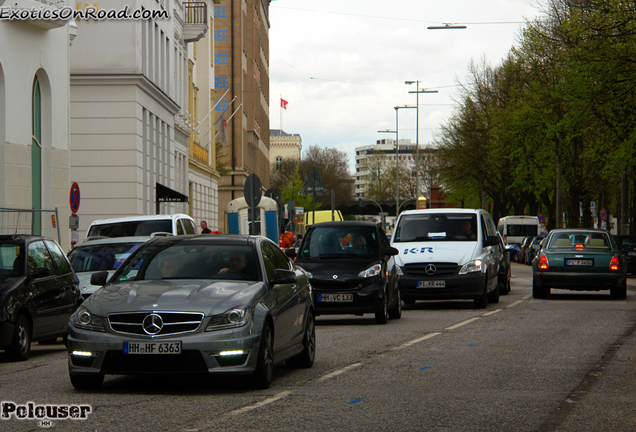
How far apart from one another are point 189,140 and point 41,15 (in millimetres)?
27225

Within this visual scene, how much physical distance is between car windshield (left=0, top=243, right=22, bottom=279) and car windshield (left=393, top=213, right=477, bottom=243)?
32.4ft

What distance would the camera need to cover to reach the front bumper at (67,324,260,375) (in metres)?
8.33

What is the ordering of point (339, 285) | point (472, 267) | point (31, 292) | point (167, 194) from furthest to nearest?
point (167, 194) → point (472, 267) → point (339, 285) → point (31, 292)

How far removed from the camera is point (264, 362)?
28.7ft

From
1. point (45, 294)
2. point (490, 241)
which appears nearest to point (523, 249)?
point (490, 241)

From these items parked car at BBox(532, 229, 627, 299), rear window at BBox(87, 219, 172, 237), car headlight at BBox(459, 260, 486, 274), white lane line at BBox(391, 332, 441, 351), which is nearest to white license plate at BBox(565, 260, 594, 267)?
parked car at BBox(532, 229, 627, 299)

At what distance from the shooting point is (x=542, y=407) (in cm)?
792

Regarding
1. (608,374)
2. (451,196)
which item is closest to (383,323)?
(608,374)

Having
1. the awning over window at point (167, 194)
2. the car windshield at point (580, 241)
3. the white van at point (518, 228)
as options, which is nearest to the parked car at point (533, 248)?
the white van at point (518, 228)

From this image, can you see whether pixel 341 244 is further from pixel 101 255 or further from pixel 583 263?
pixel 583 263

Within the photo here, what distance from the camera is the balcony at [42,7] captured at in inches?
1033

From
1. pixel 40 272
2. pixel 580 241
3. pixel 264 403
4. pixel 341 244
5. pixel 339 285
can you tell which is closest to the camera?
pixel 264 403

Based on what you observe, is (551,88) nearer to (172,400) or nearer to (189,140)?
(189,140)

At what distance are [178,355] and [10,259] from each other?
5103 millimetres
